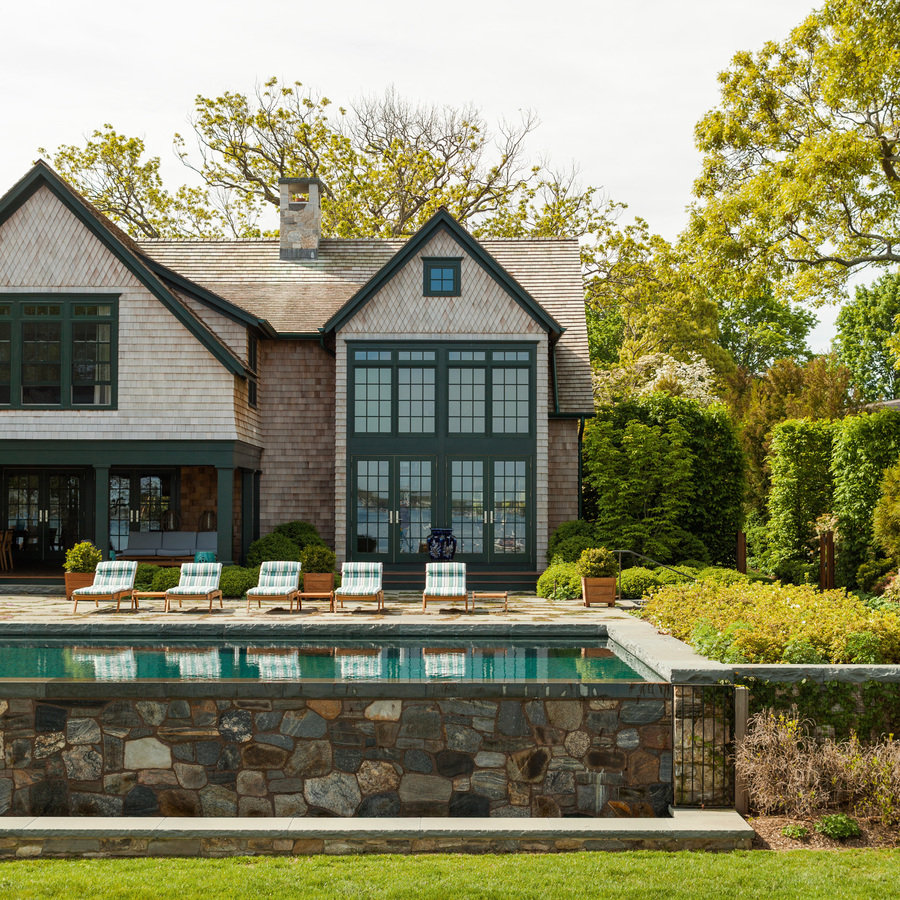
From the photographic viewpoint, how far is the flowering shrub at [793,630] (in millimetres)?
8805

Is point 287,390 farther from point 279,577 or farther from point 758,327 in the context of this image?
point 758,327

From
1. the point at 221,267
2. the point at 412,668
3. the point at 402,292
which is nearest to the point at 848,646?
the point at 412,668

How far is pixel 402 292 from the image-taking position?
21.3 meters

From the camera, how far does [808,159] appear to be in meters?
19.6

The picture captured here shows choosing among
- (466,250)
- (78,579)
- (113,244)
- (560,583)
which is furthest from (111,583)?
(466,250)

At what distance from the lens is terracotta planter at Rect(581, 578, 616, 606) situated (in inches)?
670

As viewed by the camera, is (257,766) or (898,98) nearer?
(257,766)

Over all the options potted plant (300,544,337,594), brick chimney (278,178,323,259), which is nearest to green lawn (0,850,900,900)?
potted plant (300,544,337,594)

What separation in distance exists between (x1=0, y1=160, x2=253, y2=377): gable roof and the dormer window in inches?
175

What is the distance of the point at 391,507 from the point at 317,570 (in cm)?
360

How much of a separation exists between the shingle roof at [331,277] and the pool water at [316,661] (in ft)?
35.3

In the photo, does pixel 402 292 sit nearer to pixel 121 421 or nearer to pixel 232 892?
pixel 121 421

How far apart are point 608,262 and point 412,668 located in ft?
87.1

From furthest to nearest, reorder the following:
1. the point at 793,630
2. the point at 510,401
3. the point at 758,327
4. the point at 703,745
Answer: the point at 758,327
the point at 510,401
the point at 793,630
the point at 703,745
